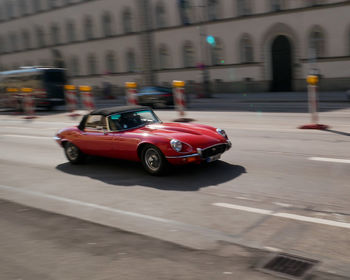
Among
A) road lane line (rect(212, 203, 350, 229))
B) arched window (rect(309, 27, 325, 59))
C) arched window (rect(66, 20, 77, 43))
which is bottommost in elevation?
road lane line (rect(212, 203, 350, 229))

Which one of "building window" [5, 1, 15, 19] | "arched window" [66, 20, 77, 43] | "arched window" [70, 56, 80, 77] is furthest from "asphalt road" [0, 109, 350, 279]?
"building window" [5, 1, 15, 19]

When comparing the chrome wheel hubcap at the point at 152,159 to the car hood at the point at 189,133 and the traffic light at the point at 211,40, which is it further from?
the traffic light at the point at 211,40

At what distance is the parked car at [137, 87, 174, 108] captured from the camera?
76.1 ft

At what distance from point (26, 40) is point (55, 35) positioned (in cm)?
698

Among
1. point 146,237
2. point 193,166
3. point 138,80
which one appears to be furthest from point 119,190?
point 138,80

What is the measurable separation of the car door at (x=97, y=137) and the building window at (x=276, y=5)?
84.0 ft

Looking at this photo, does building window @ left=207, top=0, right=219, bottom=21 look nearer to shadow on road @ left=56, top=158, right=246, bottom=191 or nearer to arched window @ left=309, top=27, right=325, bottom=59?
arched window @ left=309, top=27, right=325, bottom=59

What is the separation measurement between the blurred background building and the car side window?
2286cm

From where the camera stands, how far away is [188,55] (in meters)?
37.7

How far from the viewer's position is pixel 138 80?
4147 centimetres

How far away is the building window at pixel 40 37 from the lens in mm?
52375

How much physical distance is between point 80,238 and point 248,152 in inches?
205

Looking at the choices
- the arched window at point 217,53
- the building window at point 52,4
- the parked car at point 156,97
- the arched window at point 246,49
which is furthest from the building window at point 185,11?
the building window at point 52,4

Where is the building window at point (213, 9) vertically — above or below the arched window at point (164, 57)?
above
